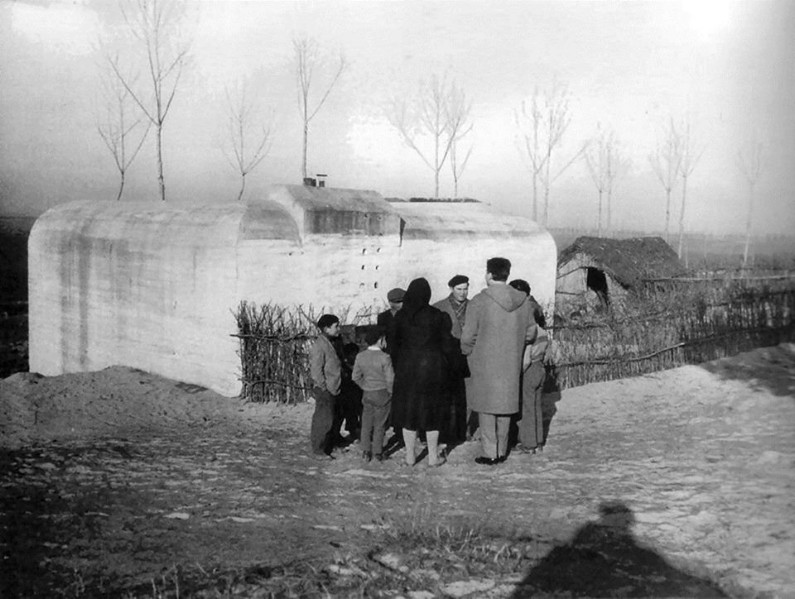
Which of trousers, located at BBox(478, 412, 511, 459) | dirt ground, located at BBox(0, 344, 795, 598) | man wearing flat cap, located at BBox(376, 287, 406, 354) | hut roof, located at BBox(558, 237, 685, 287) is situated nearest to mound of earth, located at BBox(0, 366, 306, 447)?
dirt ground, located at BBox(0, 344, 795, 598)

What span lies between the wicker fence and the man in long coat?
12.4ft

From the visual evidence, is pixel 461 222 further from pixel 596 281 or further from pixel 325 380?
pixel 596 281

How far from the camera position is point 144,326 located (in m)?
12.1

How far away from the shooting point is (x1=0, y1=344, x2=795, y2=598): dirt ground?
4.01m

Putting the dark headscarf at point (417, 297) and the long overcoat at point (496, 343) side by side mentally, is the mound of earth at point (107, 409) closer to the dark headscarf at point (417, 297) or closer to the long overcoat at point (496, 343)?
the dark headscarf at point (417, 297)

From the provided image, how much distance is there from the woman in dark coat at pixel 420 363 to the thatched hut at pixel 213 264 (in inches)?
172

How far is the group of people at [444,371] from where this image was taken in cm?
614

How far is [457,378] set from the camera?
6652mm

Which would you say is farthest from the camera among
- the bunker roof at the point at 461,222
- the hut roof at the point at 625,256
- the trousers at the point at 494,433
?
the hut roof at the point at 625,256

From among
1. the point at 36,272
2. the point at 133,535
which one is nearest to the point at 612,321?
the point at 133,535

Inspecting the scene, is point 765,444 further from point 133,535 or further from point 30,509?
point 30,509

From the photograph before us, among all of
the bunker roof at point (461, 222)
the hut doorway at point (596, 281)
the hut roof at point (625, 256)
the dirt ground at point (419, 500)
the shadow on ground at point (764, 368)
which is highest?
the bunker roof at point (461, 222)

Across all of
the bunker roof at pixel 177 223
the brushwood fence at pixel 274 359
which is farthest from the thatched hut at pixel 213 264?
the brushwood fence at pixel 274 359

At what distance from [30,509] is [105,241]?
8878mm
